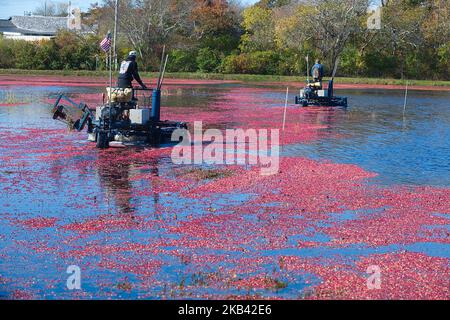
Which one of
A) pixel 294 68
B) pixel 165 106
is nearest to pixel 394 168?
pixel 165 106

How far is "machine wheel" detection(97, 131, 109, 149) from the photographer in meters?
17.1

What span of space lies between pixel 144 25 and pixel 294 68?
1457 cm

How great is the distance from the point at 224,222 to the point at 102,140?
730 centimetres

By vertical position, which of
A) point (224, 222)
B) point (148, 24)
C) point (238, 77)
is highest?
point (148, 24)

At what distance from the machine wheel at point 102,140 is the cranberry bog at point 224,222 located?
0.95ft

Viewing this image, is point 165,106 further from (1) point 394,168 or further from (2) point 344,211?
(2) point 344,211

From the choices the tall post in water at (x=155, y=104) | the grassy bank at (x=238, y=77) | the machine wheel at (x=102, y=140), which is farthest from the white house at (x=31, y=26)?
the machine wheel at (x=102, y=140)

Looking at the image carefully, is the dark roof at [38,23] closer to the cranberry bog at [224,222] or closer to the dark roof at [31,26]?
the dark roof at [31,26]

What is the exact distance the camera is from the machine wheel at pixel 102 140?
17094mm

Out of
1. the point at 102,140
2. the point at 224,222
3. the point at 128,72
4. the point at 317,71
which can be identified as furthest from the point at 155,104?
the point at 317,71

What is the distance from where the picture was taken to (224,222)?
35.1 ft

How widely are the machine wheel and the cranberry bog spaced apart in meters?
0.29

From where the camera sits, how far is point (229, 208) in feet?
38.2

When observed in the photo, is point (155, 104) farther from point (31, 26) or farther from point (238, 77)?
point (31, 26)
